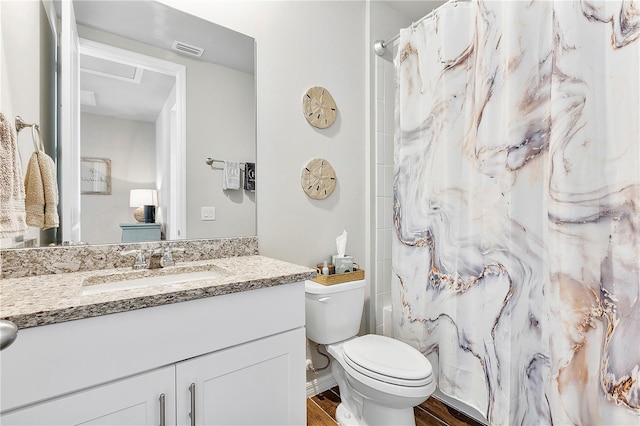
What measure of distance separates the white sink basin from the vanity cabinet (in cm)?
21

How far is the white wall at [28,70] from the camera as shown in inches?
41.6

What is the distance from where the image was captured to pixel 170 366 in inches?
36.9

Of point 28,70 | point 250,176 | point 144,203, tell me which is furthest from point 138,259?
point 28,70

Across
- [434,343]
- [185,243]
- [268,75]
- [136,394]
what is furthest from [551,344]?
[268,75]

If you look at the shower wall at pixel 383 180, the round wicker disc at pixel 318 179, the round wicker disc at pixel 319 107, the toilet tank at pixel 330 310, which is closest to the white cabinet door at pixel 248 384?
the toilet tank at pixel 330 310

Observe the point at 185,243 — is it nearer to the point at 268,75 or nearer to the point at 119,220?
the point at 119,220

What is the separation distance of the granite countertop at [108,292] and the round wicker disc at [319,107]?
886mm

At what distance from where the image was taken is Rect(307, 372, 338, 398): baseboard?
6.00 feet

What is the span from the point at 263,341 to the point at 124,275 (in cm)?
58

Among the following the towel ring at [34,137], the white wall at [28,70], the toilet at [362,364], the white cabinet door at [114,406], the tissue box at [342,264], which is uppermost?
the white wall at [28,70]

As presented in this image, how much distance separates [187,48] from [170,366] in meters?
1.33

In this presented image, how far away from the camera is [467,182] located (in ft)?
4.94

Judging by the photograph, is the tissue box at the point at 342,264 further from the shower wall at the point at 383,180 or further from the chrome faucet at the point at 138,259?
the chrome faucet at the point at 138,259

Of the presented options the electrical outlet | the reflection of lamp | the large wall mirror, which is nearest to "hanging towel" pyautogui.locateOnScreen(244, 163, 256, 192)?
the large wall mirror
